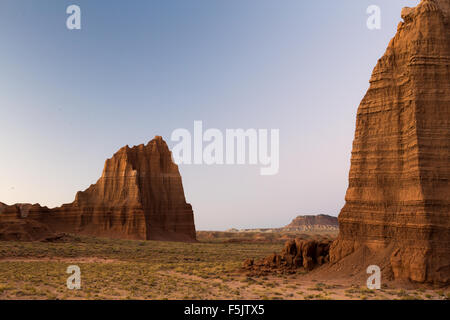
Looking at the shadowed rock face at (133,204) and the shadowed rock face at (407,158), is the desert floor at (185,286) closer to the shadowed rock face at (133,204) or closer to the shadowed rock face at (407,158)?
the shadowed rock face at (407,158)

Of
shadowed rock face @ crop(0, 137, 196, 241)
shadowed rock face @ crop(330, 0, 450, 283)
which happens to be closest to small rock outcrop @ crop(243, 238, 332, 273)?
shadowed rock face @ crop(330, 0, 450, 283)

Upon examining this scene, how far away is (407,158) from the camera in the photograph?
2042 centimetres

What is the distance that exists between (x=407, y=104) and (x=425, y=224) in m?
7.04

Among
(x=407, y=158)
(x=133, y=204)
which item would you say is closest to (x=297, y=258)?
(x=407, y=158)

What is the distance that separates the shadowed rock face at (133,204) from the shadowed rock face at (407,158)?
56.9 m

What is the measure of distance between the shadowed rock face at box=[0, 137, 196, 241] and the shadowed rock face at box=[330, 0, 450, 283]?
56.9m

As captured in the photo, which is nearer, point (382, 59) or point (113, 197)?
point (382, 59)

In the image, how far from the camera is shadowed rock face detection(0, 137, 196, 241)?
75.4m

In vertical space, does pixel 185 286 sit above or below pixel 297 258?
below

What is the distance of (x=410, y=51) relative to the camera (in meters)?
21.3

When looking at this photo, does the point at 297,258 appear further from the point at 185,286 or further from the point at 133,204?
the point at 133,204

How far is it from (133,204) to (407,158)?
208 feet
